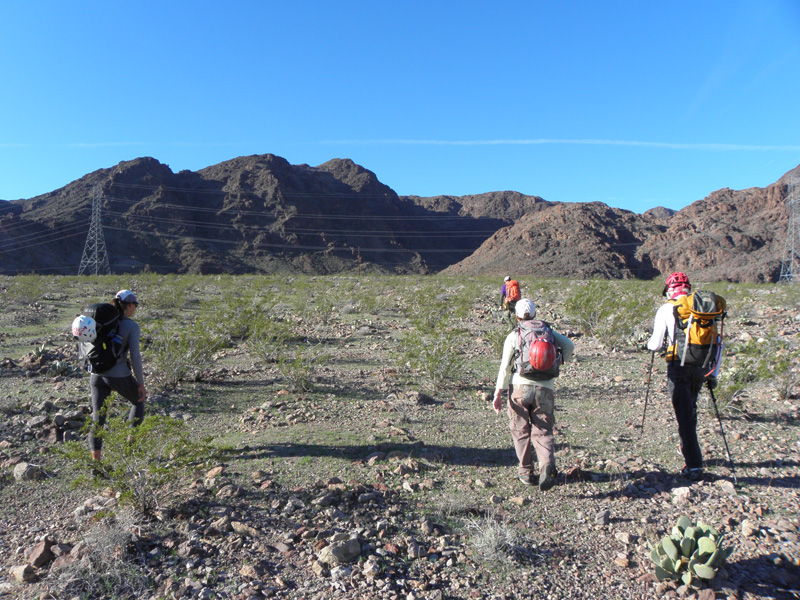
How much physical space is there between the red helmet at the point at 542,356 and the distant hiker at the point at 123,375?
10.4 ft

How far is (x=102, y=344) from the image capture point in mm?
3891

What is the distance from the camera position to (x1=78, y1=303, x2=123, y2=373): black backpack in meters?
3.88

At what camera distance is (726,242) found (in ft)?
189

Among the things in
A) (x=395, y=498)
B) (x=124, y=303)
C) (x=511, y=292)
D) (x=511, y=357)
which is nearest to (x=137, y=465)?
(x=124, y=303)

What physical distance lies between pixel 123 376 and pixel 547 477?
3.60m

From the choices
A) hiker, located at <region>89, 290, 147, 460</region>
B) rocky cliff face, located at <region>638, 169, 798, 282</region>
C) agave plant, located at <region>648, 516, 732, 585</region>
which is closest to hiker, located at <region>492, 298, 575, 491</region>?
agave plant, located at <region>648, 516, 732, 585</region>

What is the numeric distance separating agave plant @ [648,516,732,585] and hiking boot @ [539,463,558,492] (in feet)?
3.19

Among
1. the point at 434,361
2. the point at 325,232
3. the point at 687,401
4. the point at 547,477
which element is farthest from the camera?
the point at 325,232

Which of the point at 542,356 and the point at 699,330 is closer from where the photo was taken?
the point at 542,356

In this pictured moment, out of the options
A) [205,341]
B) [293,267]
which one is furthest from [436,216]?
[205,341]

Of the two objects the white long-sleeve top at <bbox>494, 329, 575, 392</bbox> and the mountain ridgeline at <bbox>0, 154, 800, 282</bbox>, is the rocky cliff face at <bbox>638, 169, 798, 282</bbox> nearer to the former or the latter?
the mountain ridgeline at <bbox>0, 154, 800, 282</bbox>

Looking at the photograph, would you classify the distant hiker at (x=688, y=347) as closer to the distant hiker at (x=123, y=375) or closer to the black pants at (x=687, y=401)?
the black pants at (x=687, y=401)

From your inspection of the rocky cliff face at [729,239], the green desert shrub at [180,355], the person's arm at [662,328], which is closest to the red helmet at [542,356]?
the person's arm at [662,328]

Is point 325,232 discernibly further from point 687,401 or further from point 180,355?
point 687,401
